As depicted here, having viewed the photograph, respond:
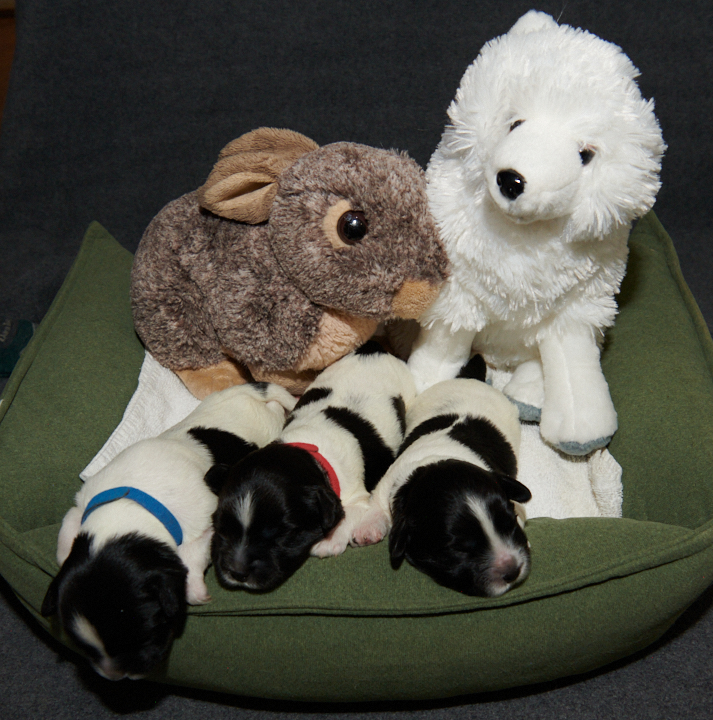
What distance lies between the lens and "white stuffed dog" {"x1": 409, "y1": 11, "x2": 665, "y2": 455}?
58.5 inches

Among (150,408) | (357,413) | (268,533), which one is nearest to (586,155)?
(357,413)

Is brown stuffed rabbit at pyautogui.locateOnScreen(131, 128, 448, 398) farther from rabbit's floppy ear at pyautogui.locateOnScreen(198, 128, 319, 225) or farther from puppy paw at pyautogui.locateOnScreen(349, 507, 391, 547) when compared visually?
puppy paw at pyautogui.locateOnScreen(349, 507, 391, 547)

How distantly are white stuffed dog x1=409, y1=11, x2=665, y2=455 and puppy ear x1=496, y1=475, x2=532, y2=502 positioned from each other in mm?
384

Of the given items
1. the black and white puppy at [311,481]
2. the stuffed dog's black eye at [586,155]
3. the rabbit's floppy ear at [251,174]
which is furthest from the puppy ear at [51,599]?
the stuffed dog's black eye at [586,155]

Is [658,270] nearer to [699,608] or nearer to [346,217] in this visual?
[699,608]

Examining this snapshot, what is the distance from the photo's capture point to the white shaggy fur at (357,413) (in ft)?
5.88

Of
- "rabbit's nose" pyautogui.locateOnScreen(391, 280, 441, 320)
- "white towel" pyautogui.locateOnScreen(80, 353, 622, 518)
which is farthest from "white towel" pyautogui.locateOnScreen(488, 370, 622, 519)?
"rabbit's nose" pyautogui.locateOnScreen(391, 280, 441, 320)

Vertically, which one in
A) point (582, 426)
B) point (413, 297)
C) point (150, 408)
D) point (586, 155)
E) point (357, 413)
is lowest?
point (150, 408)

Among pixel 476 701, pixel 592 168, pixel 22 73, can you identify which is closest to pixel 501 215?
pixel 592 168

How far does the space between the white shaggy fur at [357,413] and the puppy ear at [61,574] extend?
1.80ft

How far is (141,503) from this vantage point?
5.28ft

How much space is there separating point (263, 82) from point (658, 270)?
5.67 ft

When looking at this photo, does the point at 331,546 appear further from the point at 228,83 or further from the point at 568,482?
the point at 228,83

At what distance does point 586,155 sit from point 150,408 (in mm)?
1566
